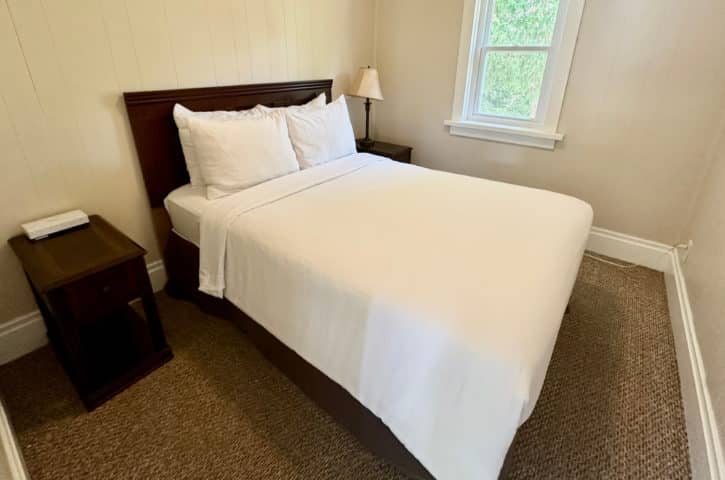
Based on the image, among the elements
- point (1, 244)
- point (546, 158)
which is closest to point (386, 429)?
point (1, 244)

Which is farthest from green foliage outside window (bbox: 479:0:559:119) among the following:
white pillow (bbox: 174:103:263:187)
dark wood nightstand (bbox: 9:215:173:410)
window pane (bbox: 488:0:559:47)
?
dark wood nightstand (bbox: 9:215:173:410)

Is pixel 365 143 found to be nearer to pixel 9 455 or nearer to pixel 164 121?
pixel 164 121

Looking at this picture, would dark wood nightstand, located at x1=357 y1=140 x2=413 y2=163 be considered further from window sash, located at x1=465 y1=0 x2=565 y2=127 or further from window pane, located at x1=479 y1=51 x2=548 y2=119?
window pane, located at x1=479 y1=51 x2=548 y2=119

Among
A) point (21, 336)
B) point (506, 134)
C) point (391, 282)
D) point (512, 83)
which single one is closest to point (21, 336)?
point (21, 336)

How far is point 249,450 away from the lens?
136cm

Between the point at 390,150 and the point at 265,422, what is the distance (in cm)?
223

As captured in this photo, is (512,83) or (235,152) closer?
(235,152)

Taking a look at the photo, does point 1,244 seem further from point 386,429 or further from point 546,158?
point 546,158

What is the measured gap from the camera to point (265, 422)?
147cm

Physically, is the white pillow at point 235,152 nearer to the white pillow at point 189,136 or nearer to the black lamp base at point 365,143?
the white pillow at point 189,136

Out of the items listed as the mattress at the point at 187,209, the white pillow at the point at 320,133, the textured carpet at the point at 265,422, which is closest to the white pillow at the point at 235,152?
the mattress at the point at 187,209

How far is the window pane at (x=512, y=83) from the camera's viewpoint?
2.54 meters

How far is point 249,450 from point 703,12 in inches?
120

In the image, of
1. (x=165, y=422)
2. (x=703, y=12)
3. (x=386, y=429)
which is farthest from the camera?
(x=703, y=12)
